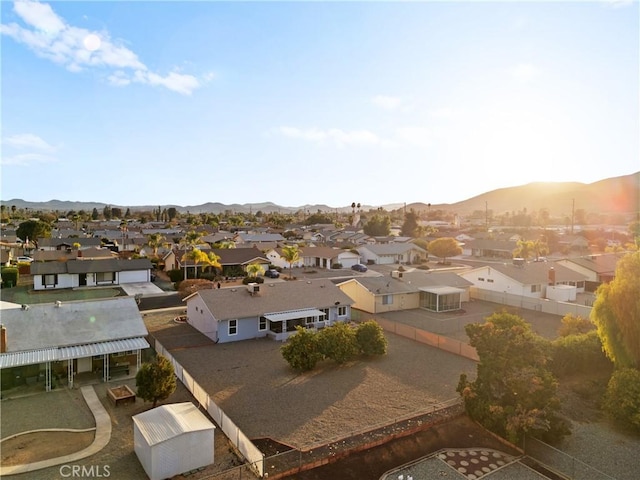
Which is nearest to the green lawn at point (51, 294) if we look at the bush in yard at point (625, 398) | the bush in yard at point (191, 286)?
the bush in yard at point (191, 286)

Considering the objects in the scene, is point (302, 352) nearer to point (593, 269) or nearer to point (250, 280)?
point (250, 280)

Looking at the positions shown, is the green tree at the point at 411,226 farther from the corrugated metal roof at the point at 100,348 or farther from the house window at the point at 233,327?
the corrugated metal roof at the point at 100,348

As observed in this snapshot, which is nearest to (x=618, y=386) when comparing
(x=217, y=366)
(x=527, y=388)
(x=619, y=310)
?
(x=619, y=310)

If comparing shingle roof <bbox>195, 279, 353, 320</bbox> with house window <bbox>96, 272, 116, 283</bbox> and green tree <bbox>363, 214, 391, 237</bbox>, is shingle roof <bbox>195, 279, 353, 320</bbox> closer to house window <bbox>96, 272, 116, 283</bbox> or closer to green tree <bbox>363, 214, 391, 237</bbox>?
house window <bbox>96, 272, 116, 283</bbox>

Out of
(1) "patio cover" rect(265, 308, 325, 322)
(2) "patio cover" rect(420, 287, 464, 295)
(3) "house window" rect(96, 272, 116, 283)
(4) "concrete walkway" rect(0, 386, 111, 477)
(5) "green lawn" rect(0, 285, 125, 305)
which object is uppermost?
(2) "patio cover" rect(420, 287, 464, 295)

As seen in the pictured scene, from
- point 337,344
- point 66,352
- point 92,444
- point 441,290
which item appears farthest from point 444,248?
point 92,444

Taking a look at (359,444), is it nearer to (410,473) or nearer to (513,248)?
(410,473)

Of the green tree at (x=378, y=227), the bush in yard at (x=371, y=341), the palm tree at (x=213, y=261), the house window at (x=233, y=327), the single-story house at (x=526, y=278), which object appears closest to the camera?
the bush in yard at (x=371, y=341)

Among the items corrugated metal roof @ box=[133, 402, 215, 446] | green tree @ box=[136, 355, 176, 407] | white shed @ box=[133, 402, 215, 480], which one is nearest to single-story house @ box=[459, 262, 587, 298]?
green tree @ box=[136, 355, 176, 407]
